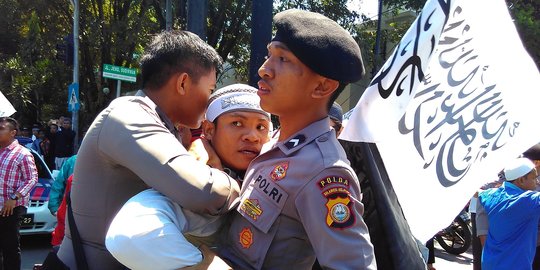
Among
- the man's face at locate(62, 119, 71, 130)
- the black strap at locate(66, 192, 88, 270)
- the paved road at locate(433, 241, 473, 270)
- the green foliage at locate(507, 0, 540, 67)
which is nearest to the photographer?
the black strap at locate(66, 192, 88, 270)

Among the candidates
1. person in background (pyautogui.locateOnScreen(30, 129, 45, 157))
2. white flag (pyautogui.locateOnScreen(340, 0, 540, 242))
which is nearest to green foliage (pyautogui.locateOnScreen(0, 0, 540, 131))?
person in background (pyautogui.locateOnScreen(30, 129, 45, 157))

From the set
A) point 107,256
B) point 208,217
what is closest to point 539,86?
point 208,217

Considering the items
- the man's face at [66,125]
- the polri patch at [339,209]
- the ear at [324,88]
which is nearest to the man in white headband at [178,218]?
the polri patch at [339,209]

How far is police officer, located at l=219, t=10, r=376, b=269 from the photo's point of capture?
4.33 ft

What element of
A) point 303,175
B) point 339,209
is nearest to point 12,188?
point 303,175

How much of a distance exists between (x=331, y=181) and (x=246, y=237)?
315mm

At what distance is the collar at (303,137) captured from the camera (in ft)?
5.05

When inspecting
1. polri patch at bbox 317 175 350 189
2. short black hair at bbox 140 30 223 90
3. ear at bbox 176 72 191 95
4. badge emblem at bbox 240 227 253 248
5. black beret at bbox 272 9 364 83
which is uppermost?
black beret at bbox 272 9 364 83

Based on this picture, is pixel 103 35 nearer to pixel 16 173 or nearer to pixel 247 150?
pixel 16 173

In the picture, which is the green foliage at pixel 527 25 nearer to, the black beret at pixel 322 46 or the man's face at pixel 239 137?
the man's face at pixel 239 137

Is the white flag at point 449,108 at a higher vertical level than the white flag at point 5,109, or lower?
higher

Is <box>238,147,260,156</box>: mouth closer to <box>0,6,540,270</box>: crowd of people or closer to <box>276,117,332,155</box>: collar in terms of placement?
<box>0,6,540,270</box>: crowd of people

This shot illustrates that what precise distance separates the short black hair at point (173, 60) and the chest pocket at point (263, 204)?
63cm

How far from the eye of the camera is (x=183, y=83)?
1.95 meters
